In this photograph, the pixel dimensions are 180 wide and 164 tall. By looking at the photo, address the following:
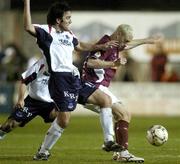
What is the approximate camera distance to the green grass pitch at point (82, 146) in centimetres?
1359

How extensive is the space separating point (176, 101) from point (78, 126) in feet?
19.6

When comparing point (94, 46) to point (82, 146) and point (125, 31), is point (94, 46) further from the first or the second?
point (82, 146)

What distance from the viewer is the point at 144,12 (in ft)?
104

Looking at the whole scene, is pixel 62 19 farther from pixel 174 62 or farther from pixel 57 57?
pixel 174 62

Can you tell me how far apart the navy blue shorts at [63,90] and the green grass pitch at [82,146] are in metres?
0.83

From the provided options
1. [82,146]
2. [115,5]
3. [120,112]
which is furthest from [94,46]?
[115,5]

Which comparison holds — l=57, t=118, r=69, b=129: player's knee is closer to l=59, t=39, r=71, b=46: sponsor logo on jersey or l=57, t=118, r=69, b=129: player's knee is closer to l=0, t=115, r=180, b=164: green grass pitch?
l=0, t=115, r=180, b=164: green grass pitch

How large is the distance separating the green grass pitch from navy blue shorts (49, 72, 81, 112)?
0.83 metres

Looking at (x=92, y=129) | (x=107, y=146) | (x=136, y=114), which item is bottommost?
(x=136, y=114)

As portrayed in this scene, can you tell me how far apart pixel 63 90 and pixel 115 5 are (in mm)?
20589

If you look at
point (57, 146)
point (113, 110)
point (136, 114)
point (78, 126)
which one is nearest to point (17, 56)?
point (136, 114)

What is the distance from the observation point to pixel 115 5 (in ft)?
109

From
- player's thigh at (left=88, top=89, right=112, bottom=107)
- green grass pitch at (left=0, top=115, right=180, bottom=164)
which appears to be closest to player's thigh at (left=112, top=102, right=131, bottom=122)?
player's thigh at (left=88, top=89, right=112, bottom=107)

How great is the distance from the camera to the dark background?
1276 inches
